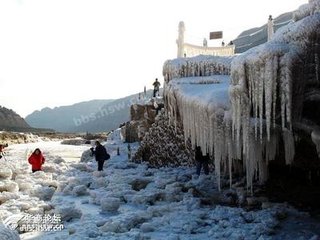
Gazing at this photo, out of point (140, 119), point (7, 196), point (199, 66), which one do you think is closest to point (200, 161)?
point (199, 66)

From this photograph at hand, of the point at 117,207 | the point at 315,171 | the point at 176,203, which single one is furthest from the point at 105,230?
the point at 315,171

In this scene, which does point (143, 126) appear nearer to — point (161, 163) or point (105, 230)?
point (161, 163)

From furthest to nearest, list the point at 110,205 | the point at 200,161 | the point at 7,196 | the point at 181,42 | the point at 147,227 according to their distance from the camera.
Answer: the point at 181,42 < the point at 200,161 < the point at 7,196 < the point at 110,205 < the point at 147,227

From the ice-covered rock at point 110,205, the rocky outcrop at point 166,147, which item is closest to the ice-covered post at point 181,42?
the rocky outcrop at point 166,147

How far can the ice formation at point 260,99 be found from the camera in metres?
7.09

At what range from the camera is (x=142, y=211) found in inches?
407

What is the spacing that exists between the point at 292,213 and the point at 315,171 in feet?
5.47

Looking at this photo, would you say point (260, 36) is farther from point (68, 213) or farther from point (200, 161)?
point (68, 213)

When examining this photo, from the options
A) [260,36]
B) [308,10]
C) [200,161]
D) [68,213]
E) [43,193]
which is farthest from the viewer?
[260,36]

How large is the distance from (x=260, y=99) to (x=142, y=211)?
166 inches

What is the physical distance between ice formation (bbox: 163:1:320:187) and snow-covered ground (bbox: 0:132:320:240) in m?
1.25

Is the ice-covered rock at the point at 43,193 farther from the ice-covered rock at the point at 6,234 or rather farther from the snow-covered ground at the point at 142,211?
the ice-covered rock at the point at 6,234

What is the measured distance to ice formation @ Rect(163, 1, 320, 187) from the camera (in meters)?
7.09

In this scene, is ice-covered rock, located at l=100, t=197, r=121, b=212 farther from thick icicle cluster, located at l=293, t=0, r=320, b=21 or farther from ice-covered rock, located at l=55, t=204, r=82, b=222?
thick icicle cluster, located at l=293, t=0, r=320, b=21
